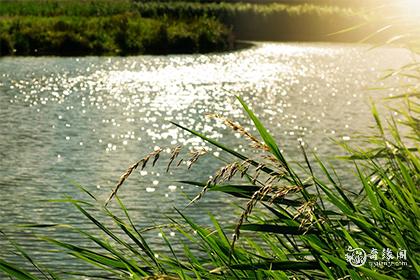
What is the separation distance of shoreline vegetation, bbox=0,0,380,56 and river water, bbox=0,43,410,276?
177cm

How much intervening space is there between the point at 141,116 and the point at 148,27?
17.8 meters

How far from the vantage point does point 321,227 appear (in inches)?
121

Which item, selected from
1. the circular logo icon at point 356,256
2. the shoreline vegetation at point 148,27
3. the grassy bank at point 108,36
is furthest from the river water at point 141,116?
the shoreline vegetation at point 148,27

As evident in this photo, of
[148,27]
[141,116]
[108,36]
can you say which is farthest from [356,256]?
[148,27]

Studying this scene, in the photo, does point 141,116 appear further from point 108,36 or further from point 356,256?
point 108,36

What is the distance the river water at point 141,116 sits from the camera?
9750 mm

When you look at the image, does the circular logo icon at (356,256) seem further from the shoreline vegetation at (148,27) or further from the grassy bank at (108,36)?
the grassy bank at (108,36)

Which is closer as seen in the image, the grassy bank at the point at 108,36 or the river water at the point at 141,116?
the river water at the point at 141,116

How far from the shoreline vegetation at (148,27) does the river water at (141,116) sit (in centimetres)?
177

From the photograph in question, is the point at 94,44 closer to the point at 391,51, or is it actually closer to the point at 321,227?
the point at 391,51

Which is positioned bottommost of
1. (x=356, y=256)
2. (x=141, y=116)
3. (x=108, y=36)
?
(x=108, y=36)

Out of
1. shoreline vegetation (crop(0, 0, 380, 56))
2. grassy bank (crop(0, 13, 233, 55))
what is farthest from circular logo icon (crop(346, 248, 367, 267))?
grassy bank (crop(0, 13, 233, 55))

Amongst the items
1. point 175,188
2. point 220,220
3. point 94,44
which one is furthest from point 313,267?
point 94,44

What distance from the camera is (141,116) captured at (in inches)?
694
